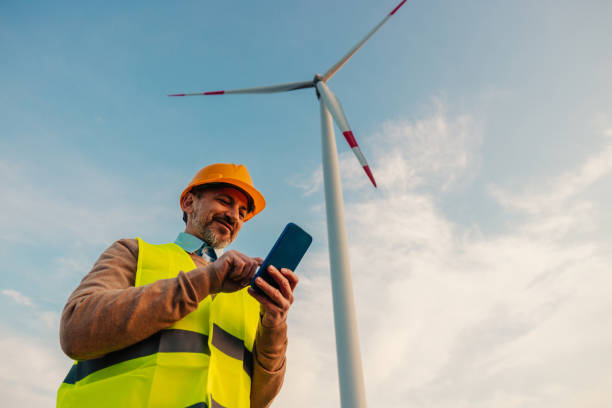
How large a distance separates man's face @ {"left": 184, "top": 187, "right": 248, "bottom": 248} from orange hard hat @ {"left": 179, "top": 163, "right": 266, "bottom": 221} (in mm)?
93

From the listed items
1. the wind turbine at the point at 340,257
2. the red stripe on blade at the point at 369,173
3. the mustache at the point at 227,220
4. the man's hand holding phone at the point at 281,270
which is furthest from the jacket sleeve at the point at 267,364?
the red stripe on blade at the point at 369,173

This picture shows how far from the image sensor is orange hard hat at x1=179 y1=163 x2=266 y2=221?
4.61m

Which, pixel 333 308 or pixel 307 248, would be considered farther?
pixel 333 308

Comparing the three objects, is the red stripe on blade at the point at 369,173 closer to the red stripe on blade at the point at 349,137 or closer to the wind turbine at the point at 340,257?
the wind turbine at the point at 340,257

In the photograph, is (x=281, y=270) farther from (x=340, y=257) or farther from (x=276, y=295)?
(x=340, y=257)

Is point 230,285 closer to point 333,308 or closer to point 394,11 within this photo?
point 333,308

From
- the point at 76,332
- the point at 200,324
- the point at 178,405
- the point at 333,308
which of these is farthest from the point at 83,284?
the point at 333,308

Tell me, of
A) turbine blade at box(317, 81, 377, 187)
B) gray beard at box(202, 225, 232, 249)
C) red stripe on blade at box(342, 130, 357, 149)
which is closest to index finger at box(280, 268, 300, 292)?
gray beard at box(202, 225, 232, 249)

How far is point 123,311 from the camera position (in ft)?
8.38

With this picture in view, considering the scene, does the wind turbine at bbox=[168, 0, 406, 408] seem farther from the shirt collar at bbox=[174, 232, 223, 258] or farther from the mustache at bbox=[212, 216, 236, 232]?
the shirt collar at bbox=[174, 232, 223, 258]

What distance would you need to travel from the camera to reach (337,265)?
29.1 ft

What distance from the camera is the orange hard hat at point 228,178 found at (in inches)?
181

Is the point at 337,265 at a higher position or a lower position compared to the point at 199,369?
higher

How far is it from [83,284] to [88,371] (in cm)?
59
